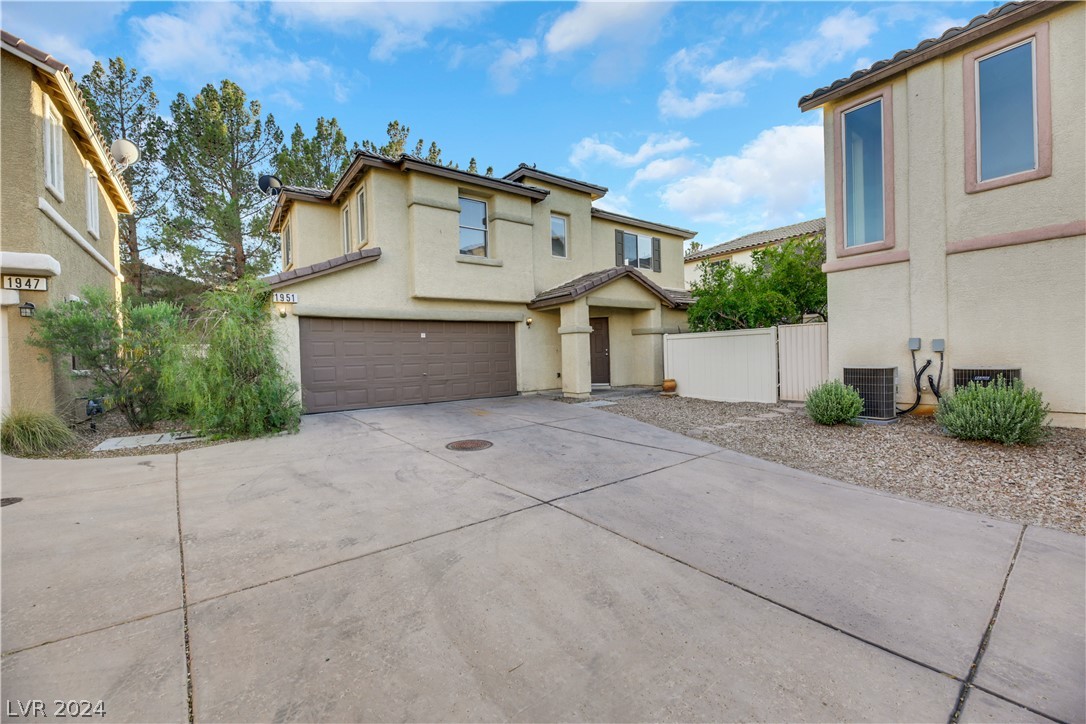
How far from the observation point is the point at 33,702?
6.59ft

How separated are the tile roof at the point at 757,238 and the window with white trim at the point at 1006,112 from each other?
14695mm

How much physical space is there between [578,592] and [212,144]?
21.7m

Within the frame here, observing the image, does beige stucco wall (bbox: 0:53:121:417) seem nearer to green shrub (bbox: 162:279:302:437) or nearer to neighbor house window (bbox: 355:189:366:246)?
green shrub (bbox: 162:279:302:437)

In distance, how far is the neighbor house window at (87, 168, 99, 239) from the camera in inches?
421

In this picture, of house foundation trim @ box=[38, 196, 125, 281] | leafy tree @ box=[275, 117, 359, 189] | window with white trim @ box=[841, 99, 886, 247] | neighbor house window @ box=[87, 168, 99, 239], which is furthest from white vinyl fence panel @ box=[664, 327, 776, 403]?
leafy tree @ box=[275, 117, 359, 189]

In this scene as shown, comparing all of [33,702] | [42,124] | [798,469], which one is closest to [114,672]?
[33,702]

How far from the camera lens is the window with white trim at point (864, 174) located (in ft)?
27.7

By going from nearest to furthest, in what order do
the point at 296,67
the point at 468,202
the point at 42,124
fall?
the point at 42,124 < the point at 296,67 < the point at 468,202

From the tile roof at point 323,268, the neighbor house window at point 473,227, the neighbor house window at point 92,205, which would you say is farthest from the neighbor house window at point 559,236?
the neighbor house window at point 92,205

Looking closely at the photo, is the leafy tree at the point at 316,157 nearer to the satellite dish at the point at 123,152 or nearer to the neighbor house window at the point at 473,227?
the satellite dish at the point at 123,152

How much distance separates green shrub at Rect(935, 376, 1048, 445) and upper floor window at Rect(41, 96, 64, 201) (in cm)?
1485

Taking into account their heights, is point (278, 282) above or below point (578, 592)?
above

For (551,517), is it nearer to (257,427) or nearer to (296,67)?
(257,427)

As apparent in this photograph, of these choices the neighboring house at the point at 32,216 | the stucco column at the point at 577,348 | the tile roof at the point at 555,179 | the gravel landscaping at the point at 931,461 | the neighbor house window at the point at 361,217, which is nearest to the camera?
the gravel landscaping at the point at 931,461
